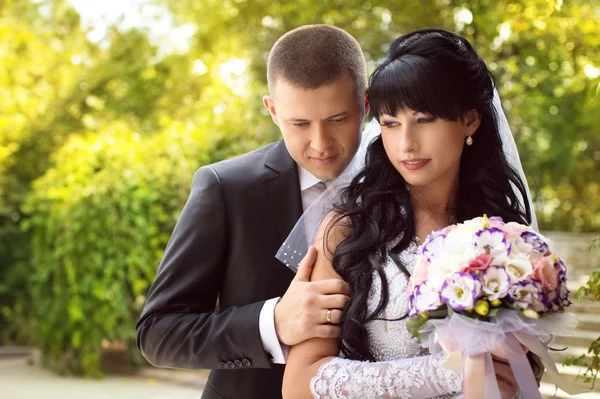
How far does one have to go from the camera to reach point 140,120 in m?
14.0

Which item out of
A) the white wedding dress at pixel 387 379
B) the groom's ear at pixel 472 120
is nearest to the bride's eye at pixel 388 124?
the groom's ear at pixel 472 120

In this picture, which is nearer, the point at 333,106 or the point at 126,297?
the point at 333,106

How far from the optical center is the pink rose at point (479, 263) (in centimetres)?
189

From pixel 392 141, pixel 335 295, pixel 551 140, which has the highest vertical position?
pixel 551 140

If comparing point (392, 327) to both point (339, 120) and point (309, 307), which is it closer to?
point (309, 307)

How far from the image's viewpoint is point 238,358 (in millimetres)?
2518

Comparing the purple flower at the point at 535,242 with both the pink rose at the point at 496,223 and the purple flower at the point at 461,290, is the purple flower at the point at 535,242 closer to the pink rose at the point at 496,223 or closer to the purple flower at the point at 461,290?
the pink rose at the point at 496,223

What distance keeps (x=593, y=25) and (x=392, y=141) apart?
5.83m

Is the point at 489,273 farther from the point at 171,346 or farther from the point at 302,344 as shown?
the point at 171,346

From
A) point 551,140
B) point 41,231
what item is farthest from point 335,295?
point 551,140

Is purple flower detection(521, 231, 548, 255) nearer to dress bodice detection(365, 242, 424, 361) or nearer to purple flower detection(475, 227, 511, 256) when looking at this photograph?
purple flower detection(475, 227, 511, 256)

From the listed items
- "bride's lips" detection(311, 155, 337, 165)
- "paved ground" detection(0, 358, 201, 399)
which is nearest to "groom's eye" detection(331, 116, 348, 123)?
"bride's lips" detection(311, 155, 337, 165)

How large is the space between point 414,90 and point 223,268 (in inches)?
39.1

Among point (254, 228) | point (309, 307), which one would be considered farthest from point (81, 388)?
point (309, 307)
